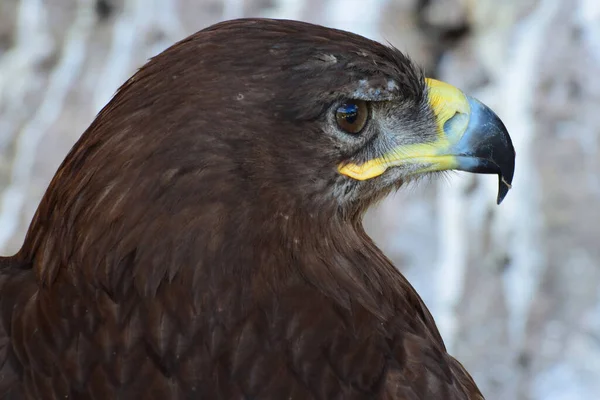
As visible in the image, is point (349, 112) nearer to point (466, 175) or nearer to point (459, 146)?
point (459, 146)

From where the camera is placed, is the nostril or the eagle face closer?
the eagle face

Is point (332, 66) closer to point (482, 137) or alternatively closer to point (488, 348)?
point (482, 137)

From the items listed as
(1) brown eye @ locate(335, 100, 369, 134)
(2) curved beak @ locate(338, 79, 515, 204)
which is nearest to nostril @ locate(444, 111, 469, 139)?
(2) curved beak @ locate(338, 79, 515, 204)

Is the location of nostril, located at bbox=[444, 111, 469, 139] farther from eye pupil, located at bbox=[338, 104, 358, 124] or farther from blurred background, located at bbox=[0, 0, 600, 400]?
blurred background, located at bbox=[0, 0, 600, 400]

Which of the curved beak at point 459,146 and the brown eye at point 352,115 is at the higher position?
the brown eye at point 352,115

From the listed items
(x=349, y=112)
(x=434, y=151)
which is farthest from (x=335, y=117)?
(x=434, y=151)

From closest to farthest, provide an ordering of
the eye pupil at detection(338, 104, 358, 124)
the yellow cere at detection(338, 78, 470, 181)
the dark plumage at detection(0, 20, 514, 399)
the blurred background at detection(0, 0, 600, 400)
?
the dark plumage at detection(0, 20, 514, 399) < the eye pupil at detection(338, 104, 358, 124) < the yellow cere at detection(338, 78, 470, 181) < the blurred background at detection(0, 0, 600, 400)

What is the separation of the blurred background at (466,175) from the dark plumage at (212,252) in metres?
2.53

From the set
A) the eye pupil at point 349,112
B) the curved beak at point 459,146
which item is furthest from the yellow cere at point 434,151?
the eye pupil at point 349,112

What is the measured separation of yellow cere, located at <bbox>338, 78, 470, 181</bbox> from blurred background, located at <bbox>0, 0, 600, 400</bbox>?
227cm

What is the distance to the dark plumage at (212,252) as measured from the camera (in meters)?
1.79

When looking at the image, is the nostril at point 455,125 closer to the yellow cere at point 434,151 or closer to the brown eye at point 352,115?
the yellow cere at point 434,151

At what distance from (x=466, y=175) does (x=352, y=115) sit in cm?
262

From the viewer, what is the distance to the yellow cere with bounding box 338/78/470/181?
2012mm
